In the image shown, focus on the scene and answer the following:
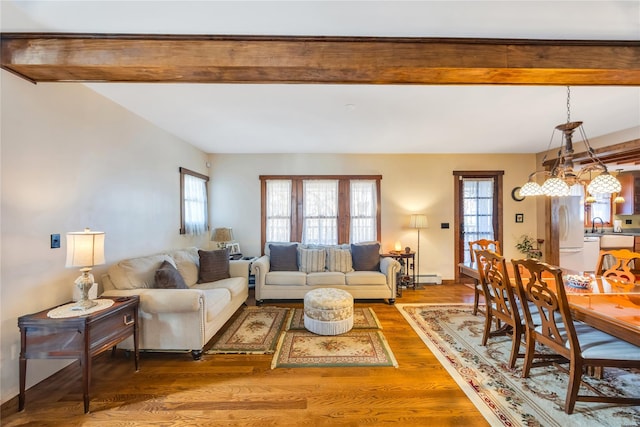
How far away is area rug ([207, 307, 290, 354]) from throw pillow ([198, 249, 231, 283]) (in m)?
0.63

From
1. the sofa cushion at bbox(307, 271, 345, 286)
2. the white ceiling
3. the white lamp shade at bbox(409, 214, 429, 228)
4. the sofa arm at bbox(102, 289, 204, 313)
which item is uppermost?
the white ceiling

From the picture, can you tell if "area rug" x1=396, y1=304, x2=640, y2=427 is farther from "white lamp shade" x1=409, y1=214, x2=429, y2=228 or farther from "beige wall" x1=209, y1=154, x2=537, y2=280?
"beige wall" x1=209, y1=154, x2=537, y2=280

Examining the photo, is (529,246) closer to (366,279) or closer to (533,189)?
(533,189)

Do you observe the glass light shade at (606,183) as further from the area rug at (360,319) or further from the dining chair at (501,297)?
the area rug at (360,319)

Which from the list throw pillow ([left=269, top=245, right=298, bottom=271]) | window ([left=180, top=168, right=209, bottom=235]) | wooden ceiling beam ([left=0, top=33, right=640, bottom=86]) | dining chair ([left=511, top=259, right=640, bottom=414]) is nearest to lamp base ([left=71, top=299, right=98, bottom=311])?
wooden ceiling beam ([left=0, top=33, right=640, bottom=86])

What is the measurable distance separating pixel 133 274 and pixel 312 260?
2506 millimetres

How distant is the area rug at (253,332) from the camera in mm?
2793

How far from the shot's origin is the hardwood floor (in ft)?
6.08

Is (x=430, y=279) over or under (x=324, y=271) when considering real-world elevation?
under

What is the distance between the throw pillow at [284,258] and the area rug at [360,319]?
2.67ft

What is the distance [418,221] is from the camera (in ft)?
16.7

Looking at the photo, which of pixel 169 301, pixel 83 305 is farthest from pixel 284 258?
pixel 83 305

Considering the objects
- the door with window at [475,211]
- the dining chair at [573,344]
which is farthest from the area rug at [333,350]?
the door with window at [475,211]

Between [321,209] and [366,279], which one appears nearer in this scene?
[366,279]
